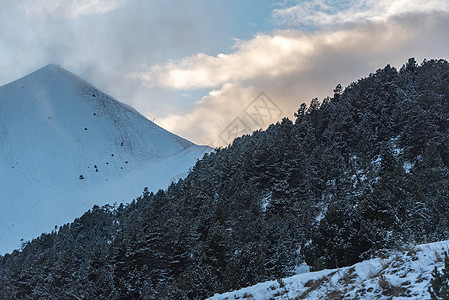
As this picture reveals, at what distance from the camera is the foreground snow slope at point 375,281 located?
7402mm

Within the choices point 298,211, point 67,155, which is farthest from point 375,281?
point 67,155

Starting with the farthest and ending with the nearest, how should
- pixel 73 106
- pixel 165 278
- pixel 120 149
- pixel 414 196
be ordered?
1. pixel 73 106
2. pixel 120 149
3. pixel 165 278
4. pixel 414 196

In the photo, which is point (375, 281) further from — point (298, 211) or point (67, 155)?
point (67, 155)

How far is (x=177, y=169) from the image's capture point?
453 feet

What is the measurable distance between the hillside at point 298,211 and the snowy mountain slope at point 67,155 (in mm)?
53477

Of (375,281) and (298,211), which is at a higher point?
(375,281)

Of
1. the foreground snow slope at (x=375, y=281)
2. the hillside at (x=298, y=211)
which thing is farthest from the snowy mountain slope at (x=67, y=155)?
the foreground snow slope at (x=375, y=281)

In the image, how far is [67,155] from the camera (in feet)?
472

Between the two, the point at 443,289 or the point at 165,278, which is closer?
the point at 443,289

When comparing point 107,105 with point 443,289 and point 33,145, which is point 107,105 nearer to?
point 33,145

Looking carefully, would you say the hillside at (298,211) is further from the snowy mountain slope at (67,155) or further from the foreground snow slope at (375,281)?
the snowy mountain slope at (67,155)

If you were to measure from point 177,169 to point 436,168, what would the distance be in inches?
4622

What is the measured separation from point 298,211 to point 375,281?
28977 mm

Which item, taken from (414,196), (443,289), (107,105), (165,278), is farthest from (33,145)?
(443,289)
